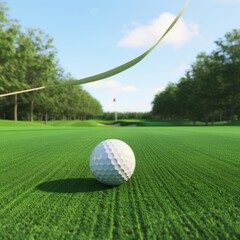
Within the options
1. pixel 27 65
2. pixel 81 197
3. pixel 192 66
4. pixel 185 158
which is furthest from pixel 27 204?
pixel 192 66

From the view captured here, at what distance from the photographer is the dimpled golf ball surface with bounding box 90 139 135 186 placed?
3160mm

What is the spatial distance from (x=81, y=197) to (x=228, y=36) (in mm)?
47769

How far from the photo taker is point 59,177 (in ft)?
12.0

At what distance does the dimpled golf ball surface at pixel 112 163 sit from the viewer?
10.4 ft

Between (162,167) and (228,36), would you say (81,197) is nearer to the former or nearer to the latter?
(162,167)

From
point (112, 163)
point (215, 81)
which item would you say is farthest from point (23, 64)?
point (112, 163)

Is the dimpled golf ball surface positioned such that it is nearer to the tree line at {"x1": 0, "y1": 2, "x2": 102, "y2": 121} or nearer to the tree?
the tree line at {"x1": 0, "y1": 2, "x2": 102, "y2": 121}

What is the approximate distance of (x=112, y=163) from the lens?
128 inches

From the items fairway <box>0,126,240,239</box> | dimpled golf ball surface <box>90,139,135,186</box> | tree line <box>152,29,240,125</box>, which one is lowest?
fairway <box>0,126,240,239</box>

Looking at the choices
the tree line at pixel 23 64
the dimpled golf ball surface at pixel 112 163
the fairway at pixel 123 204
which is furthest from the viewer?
the tree line at pixel 23 64

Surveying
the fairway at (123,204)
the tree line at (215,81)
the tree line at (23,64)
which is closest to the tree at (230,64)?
the tree line at (215,81)

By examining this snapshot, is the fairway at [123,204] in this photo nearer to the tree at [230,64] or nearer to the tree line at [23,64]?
the tree line at [23,64]

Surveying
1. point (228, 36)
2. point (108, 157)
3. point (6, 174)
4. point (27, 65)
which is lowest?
point (6, 174)

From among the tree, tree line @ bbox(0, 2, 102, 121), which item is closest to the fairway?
tree line @ bbox(0, 2, 102, 121)
